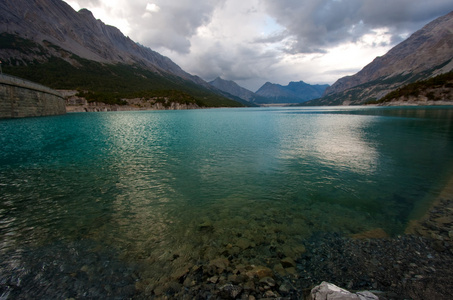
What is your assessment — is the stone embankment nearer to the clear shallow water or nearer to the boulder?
the clear shallow water

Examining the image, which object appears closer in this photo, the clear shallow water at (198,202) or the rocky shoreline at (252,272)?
the rocky shoreline at (252,272)

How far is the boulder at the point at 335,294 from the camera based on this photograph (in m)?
4.75

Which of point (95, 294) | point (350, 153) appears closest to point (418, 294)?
point (95, 294)

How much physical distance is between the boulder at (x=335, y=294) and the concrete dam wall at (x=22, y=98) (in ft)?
267


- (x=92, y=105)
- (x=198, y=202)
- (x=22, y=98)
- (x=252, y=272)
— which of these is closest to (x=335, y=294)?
(x=252, y=272)

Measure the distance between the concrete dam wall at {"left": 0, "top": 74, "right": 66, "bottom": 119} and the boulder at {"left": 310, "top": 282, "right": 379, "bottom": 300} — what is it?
8153 centimetres

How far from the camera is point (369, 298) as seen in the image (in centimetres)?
488

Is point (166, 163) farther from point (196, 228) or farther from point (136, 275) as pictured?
point (136, 275)

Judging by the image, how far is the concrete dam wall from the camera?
57056 mm

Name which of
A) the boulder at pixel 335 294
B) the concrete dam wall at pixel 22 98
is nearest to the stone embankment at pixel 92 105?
the concrete dam wall at pixel 22 98

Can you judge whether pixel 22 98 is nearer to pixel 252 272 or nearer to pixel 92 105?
pixel 252 272

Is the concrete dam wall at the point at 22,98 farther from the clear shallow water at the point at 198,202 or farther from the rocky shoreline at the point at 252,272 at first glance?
the rocky shoreline at the point at 252,272

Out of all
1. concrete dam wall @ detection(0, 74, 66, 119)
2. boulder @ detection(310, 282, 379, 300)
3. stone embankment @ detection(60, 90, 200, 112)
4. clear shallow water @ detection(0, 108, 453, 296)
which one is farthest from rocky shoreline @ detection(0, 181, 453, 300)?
stone embankment @ detection(60, 90, 200, 112)

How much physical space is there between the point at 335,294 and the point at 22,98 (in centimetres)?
9349
